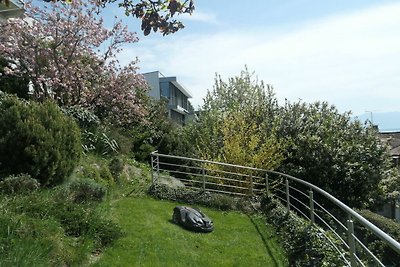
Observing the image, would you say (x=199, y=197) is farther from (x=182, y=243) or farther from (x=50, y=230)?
(x=50, y=230)

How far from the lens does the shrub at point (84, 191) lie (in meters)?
8.01

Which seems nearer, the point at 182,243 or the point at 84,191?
the point at 182,243

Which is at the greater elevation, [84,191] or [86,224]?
[84,191]

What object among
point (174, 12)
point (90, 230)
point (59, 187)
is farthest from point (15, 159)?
point (174, 12)

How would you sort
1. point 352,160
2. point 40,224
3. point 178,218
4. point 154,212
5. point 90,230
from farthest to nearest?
point 352,160 < point 154,212 < point 178,218 < point 90,230 < point 40,224

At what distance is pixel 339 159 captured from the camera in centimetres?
1329

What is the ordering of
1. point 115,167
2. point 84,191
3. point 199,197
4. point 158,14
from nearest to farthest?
point 158,14 < point 84,191 < point 199,197 < point 115,167

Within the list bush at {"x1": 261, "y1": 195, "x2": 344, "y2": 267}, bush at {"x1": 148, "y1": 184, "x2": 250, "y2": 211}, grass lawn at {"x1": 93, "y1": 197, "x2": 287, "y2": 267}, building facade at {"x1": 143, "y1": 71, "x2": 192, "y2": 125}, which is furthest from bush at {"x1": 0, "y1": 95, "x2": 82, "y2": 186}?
building facade at {"x1": 143, "y1": 71, "x2": 192, "y2": 125}

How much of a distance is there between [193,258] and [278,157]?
295 inches

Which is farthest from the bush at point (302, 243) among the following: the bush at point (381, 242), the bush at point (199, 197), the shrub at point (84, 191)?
the shrub at point (84, 191)

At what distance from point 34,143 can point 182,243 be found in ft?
11.3

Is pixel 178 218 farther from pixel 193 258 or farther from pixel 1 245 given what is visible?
pixel 1 245

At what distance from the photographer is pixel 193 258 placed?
6.84 m

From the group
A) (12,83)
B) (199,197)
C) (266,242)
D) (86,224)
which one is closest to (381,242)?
(266,242)
